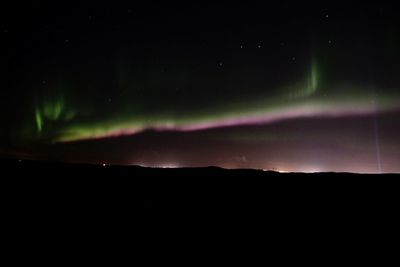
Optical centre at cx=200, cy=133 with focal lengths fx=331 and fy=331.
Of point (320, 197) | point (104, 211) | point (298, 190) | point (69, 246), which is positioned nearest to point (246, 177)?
point (298, 190)

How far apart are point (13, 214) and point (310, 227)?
5.89m

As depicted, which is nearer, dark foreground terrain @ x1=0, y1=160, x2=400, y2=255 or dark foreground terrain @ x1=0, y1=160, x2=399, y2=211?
dark foreground terrain @ x1=0, y1=160, x2=400, y2=255

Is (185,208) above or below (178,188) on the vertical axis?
below

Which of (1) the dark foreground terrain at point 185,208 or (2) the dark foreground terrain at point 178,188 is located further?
(2) the dark foreground terrain at point 178,188

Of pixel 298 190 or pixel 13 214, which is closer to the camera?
pixel 13 214

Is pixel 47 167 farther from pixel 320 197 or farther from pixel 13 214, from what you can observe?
pixel 320 197

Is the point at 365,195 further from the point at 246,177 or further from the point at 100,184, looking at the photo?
the point at 100,184

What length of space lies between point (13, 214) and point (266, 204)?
5284 mm

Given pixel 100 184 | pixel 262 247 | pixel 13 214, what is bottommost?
pixel 262 247

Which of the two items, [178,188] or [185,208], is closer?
[185,208]

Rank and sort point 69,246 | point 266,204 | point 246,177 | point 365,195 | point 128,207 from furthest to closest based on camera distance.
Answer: point 246,177 → point 365,195 → point 266,204 → point 128,207 → point 69,246

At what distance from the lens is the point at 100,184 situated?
837cm

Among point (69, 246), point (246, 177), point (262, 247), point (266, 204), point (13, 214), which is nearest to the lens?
point (69, 246)

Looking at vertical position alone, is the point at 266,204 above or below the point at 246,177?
below
